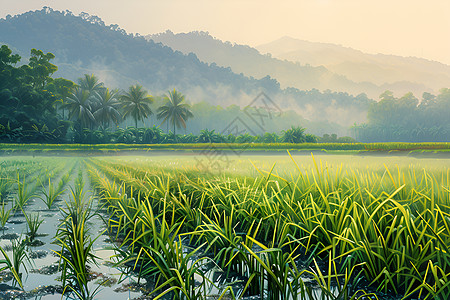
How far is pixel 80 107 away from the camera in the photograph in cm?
6259

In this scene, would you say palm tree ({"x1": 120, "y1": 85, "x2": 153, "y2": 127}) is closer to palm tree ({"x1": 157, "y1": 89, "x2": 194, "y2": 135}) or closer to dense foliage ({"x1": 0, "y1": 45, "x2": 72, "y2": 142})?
palm tree ({"x1": 157, "y1": 89, "x2": 194, "y2": 135})

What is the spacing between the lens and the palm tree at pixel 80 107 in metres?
62.4

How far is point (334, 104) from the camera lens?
17050cm

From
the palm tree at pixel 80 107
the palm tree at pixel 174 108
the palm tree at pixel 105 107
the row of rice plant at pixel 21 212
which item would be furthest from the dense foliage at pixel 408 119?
the row of rice plant at pixel 21 212

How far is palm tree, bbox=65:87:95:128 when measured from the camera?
62.4 meters

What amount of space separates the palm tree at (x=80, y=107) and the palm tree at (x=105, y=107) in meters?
2.91

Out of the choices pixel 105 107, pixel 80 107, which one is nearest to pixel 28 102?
pixel 80 107

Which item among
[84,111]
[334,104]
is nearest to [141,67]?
[334,104]

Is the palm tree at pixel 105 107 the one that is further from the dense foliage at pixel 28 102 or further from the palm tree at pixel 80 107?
the dense foliage at pixel 28 102

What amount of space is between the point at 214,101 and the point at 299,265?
587ft

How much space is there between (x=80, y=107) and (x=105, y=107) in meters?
5.78

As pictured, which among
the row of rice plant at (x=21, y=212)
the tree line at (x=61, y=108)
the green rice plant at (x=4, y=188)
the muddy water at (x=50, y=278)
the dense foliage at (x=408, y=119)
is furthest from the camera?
the dense foliage at (x=408, y=119)

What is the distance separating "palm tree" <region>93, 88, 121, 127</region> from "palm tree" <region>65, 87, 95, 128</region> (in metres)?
2.91

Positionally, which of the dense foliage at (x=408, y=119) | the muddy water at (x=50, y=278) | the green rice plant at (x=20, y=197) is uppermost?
the dense foliage at (x=408, y=119)
